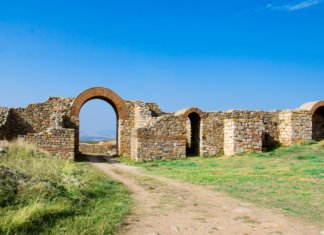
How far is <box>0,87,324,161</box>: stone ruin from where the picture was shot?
1366cm

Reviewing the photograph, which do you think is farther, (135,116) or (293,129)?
(135,116)

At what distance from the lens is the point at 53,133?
513 inches

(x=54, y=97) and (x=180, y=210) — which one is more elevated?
(x=54, y=97)

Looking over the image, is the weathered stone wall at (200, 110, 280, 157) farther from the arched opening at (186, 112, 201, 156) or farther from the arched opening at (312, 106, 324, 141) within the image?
the arched opening at (312, 106, 324, 141)

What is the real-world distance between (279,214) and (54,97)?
15360 millimetres

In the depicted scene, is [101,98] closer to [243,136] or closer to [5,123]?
[5,123]

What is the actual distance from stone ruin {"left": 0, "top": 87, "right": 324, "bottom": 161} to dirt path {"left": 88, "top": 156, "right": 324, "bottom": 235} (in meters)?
7.55

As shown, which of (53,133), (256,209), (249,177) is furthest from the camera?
(53,133)

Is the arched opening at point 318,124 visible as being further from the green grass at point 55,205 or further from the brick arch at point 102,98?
the green grass at point 55,205

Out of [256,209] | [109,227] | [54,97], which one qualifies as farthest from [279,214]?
[54,97]

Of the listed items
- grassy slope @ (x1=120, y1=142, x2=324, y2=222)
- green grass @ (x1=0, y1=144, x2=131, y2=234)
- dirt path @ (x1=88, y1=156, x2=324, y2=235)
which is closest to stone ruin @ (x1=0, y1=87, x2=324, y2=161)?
grassy slope @ (x1=120, y1=142, x2=324, y2=222)

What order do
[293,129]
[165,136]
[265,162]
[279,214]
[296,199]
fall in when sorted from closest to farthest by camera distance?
[279,214] < [296,199] < [265,162] < [165,136] < [293,129]

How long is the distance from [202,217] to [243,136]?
34.6 feet

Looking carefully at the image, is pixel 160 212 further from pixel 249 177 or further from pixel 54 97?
pixel 54 97
